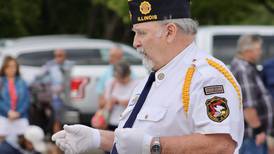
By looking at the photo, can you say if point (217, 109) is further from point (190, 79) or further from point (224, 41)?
point (224, 41)

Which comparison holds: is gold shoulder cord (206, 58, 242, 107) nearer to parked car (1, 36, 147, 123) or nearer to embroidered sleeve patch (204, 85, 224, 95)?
embroidered sleeve patch (204, 85, 224, 95)

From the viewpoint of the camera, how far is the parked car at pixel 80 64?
13039mm

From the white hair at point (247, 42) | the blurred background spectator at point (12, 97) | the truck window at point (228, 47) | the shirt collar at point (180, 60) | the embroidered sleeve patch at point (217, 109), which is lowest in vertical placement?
the blurred background spectator at point (12, 97)

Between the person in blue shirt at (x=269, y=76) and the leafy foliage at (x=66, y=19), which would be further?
the leafy foliage at (x=66, y=19)

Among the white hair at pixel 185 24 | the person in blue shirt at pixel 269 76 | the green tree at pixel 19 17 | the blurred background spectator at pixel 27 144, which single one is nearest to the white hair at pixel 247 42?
the person in blue shirt at pixel 269 76

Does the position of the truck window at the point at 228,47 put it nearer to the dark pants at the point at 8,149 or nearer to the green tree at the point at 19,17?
the dark pants at the point at 8,149

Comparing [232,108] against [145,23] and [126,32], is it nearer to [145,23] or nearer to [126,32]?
[145,23]

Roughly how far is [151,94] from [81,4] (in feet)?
97.3

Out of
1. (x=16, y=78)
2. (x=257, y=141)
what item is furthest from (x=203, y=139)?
(x=16, y=78)

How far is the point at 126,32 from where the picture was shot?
98.1ft

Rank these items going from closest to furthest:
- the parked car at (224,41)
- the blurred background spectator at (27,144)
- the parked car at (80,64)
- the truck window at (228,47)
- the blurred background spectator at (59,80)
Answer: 1. the blurred background spectator at (27,144)
2. the blurred background spectator at (59,80)
3. the parked car at (224,41)
4. the truck window at (228,47)
5. the parked car at (80,64)

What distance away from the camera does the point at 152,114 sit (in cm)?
366

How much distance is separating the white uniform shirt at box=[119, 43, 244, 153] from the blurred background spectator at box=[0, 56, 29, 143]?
21.9 feet

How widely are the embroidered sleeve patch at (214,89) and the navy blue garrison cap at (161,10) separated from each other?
1.18 ft
